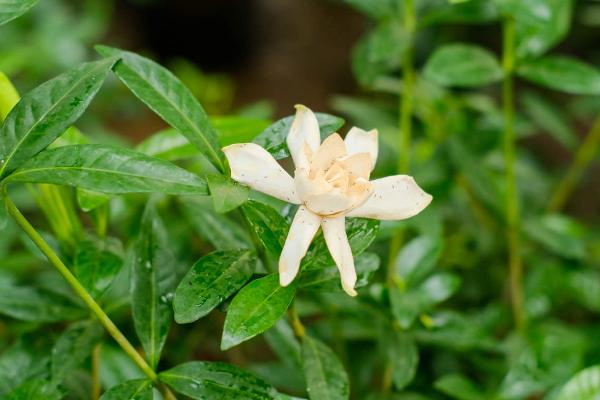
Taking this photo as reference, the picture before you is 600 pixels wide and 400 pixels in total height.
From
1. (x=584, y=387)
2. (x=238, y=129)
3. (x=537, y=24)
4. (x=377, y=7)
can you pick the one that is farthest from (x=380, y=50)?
(x=584, y=387)

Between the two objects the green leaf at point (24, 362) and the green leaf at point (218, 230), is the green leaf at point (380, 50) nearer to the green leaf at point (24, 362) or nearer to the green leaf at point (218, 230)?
the green leaf at point (218, 230)

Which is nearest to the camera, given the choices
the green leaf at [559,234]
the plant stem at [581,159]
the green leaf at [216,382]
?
the green leaf at [216,382]

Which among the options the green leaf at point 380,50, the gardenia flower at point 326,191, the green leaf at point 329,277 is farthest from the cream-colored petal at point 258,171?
the green leaf at point 380,50

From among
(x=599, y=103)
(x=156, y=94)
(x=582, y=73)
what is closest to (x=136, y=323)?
(x=156, y=94)

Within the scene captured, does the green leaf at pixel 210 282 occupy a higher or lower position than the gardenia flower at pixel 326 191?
lower

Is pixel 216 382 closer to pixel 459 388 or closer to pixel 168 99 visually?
pixel 168 99

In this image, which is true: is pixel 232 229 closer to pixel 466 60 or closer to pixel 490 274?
pixel 466 60
